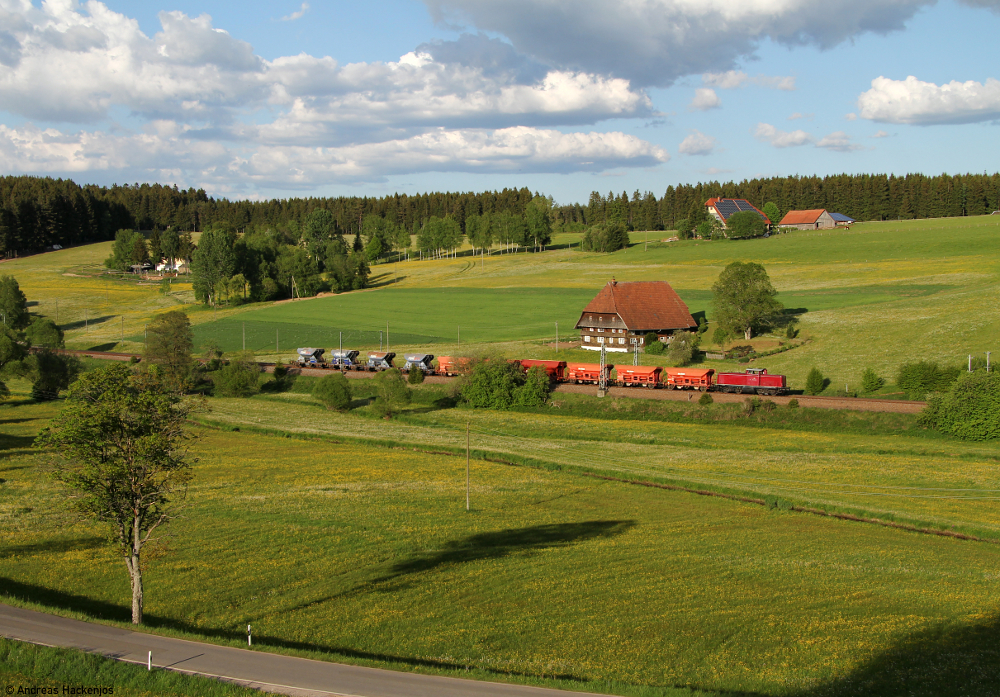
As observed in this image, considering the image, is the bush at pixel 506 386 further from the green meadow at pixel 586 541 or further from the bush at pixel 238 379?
the bush at pixel 238 379

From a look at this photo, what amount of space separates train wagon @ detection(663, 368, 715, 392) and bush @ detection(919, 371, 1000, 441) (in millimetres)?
18323

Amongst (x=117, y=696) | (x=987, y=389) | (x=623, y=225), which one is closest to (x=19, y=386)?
(x=117, y=696)

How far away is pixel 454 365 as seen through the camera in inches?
3093

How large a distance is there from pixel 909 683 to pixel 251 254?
14822cm

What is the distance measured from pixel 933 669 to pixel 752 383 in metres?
45.9

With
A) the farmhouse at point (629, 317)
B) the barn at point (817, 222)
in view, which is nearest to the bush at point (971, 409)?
the farmhouse at point (629, 317)

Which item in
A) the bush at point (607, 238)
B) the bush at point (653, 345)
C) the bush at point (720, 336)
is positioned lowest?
the bush at point (653, 345)

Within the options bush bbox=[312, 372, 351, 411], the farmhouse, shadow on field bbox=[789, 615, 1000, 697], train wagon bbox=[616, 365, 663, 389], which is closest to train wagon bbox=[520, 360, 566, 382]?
train wagon bbox=[616, 365, 663, 389]

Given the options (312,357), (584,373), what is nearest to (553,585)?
(584,373)

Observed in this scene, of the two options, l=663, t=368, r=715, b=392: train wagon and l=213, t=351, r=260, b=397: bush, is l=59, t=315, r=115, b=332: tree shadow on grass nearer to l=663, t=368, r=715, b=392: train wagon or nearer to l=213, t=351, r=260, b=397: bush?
l=213, t=351, r=260, b=397: bush

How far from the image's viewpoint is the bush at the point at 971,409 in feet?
171

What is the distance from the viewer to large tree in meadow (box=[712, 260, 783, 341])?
81.5m

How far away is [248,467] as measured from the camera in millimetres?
49031

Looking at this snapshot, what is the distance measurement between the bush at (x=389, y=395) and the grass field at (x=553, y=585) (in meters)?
25.7
